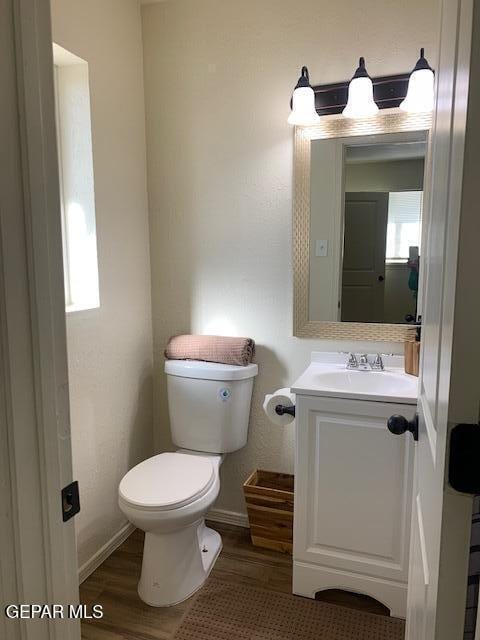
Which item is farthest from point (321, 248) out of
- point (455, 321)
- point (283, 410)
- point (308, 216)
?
point (455, 321)

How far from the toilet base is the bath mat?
84mm

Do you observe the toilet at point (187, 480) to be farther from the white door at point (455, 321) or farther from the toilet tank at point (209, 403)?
the white door at point (455, 321)

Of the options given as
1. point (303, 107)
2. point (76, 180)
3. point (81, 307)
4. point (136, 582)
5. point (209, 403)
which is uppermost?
point (303, 107)

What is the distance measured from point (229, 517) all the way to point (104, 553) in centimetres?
63

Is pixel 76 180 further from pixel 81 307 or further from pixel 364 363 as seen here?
pixel 364 363

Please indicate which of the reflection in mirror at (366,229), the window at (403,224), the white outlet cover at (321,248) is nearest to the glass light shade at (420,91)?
the reflection in mirror at (366,229)

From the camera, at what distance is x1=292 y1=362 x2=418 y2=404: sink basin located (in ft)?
5.70

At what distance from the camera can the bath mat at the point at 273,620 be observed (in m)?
1.64

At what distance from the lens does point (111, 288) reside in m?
2.07

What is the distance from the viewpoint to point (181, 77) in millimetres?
2186

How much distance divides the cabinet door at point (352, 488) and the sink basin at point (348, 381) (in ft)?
0.14

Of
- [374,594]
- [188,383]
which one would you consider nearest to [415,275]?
[188,383]

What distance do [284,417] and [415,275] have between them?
834 mm

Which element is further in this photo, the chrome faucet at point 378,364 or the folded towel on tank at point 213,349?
the folded towel on tank at point 213,349
